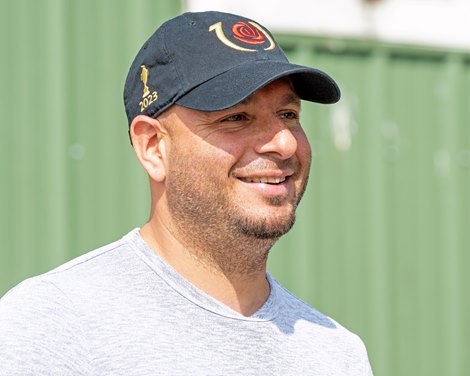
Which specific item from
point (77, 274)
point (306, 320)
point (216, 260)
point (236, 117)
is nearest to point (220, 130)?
point (236, 117)

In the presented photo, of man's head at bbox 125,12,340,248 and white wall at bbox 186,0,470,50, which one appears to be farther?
white wall at bbox 186,0,470,50

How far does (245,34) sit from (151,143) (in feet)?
1.19

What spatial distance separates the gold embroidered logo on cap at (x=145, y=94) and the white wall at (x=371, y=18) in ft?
7.90

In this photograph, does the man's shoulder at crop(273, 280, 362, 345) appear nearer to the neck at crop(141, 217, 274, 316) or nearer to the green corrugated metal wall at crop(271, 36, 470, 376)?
the neck at crop(141, 217, 274, 316)

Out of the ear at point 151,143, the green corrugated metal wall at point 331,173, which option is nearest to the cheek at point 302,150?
the ear at point 151,143

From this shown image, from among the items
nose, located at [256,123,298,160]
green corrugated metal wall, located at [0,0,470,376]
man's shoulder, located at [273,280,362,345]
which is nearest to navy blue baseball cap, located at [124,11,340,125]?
nose, located at [256,123,298,160]

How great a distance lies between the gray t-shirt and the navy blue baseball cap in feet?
1.22

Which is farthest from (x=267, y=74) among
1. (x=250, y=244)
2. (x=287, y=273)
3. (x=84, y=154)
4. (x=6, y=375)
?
(x=287, y=273)

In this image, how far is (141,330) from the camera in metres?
1.98

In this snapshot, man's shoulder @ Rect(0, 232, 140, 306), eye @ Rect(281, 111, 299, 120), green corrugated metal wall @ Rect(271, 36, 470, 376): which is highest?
eye @ Rect(281, 111, 299, 120)

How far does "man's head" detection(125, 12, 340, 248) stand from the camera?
211cm

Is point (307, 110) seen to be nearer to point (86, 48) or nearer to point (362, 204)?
point (362, 204)

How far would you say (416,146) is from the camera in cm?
537

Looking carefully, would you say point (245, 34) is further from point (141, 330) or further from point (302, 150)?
point (141, 330)
